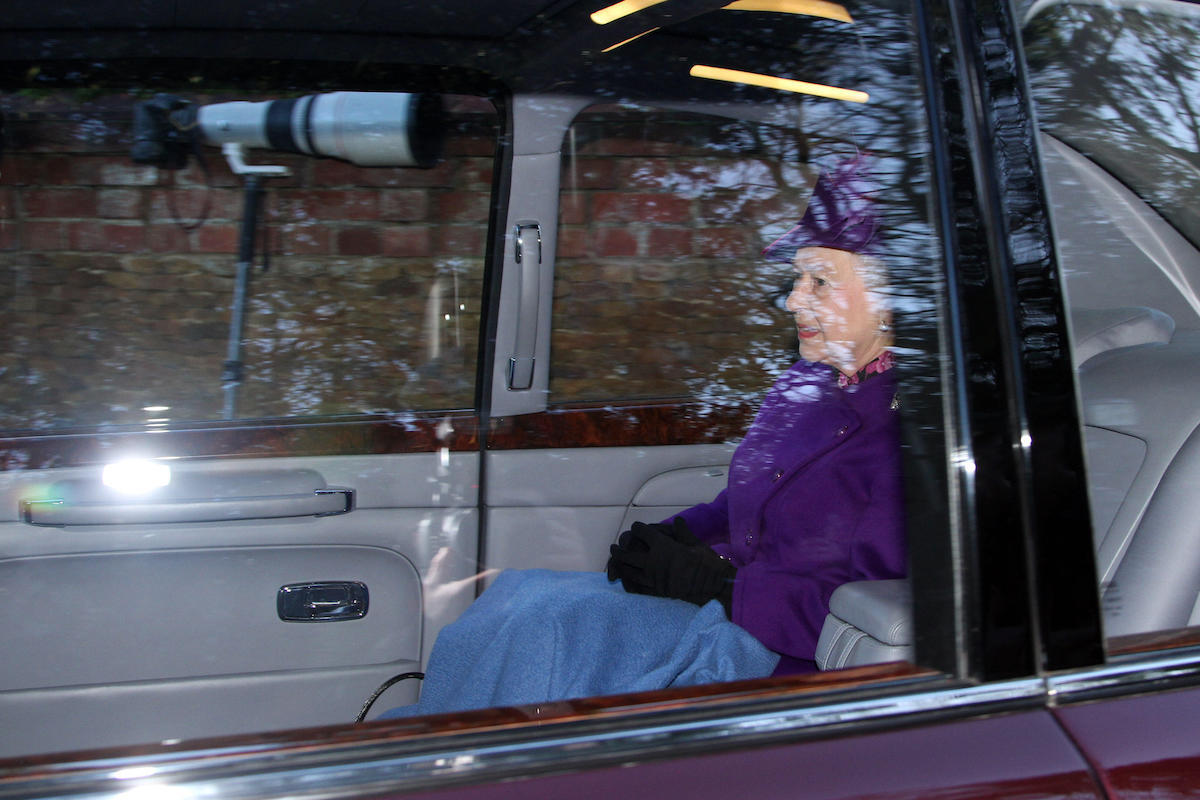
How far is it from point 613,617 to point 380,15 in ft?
3.01

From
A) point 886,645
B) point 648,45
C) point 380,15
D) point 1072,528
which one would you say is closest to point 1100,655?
point 1072,528

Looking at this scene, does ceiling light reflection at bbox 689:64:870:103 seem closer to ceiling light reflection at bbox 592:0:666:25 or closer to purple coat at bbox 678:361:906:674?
ceiling light reflection at bbox 592:0:666:25

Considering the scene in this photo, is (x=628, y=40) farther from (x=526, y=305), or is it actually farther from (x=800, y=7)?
(x=526, y=305)

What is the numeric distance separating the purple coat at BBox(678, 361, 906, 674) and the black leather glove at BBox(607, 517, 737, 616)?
0.04 meters

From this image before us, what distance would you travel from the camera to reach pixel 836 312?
4.27 feet

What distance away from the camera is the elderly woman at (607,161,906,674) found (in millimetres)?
1178

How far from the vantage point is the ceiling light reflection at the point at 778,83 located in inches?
44.3

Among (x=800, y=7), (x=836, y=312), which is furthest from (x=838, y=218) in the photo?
(x=800, y=7)

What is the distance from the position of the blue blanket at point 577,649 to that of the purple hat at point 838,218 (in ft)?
1.73

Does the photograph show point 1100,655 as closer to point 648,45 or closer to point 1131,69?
point 1131,69

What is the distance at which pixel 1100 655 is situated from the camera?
0.89 m

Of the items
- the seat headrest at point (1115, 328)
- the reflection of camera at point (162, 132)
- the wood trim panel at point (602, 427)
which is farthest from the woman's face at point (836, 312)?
the reflection of camera at point (162, 132)

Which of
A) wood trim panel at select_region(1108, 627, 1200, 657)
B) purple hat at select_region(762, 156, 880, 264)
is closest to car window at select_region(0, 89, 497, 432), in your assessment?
purple hat at select_region(762, 156, 880, 264)

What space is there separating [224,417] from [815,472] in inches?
38.7
